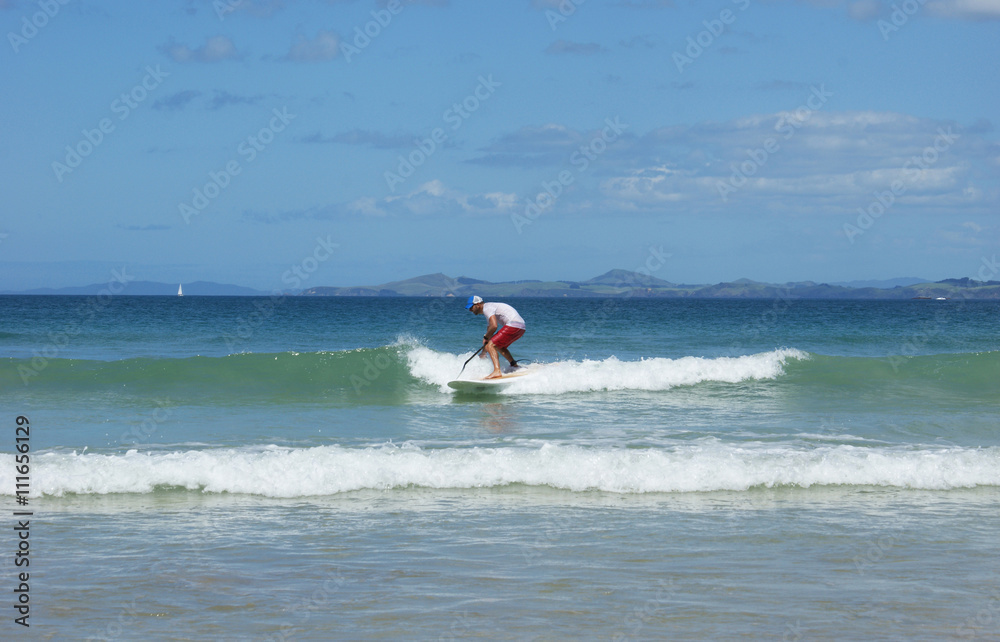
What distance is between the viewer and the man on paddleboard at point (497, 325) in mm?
15570

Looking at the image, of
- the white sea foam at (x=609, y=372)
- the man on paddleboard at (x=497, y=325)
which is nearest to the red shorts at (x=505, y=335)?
the man on paddleboard at (x=497, y=325)

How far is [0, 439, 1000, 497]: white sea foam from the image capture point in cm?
848

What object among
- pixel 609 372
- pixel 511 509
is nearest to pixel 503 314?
pixel 609 372

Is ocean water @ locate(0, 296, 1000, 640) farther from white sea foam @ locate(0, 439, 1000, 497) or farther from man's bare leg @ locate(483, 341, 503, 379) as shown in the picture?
man's bare leg @ locate(483, 341, 503, 379)

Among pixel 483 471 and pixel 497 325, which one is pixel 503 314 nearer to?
pixel 497 325

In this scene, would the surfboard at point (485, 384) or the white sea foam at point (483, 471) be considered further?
the surfboard at point (485, 384)

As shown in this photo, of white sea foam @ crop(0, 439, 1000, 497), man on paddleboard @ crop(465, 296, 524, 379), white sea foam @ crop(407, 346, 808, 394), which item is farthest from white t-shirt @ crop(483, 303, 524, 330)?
white sea foam @ crop(0, 439, 1000, 497)

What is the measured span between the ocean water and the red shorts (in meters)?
0.90

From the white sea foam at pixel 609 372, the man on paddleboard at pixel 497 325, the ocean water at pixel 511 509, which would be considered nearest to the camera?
the ocean water at pixel 511 509

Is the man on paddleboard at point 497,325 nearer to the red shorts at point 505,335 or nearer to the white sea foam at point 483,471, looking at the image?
the red shorts at point 505,335

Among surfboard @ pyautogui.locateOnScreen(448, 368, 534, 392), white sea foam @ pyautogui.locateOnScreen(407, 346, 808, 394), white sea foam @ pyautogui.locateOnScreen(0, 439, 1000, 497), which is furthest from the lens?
white sea foam @ pyautogui.locateOnScreen(407, 346, 808, 394)

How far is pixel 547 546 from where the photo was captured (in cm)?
639

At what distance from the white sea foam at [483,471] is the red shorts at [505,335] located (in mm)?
6525

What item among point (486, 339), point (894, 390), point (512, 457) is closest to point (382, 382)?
point (486, 339)
